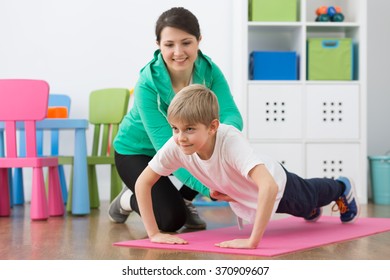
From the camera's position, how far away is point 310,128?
14.0 ft

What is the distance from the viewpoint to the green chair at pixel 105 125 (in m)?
3.95

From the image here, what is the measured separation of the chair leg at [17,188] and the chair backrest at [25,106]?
0.92m

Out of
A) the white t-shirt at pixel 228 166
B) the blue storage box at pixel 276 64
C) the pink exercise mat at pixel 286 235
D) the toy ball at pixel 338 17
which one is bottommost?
the pink exercise mat at pixel 286 235

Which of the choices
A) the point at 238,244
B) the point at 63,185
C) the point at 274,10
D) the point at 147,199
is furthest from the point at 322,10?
the point at 238,244

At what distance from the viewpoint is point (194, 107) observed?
6.51 feet

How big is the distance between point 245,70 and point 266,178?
7.64ft

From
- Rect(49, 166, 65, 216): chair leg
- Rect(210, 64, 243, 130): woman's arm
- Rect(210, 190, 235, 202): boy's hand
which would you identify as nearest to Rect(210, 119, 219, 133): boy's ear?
Rect(210, 190, 235, 202): boy's hand

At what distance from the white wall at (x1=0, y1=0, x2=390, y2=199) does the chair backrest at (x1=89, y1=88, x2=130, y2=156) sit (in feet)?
1.18

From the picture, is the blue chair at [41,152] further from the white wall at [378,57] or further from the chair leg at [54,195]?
the white wall at [378,57]

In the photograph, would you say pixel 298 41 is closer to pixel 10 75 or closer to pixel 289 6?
pixel 289 6

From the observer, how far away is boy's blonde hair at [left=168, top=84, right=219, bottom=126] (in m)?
1.98

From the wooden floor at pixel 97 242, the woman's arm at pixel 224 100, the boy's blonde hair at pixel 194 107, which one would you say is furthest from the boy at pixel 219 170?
the woman's arm at pixel 224 100

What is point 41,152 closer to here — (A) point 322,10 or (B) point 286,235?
(A) point 322,10

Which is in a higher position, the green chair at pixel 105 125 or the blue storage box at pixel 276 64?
the blue storage box at pixel 276 64
